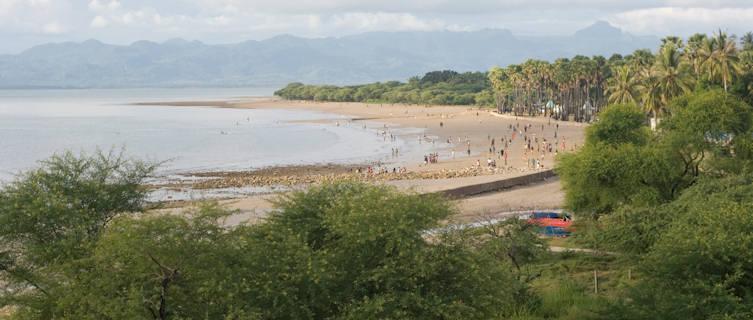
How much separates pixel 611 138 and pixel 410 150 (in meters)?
51.7

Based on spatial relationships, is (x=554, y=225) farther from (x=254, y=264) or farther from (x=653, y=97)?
(x=254, y=264)

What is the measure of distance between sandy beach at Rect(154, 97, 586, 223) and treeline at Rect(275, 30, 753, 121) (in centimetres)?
808

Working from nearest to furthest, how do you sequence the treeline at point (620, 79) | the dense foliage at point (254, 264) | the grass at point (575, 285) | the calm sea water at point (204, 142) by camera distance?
the dense foliage at point (254, 264) → the grass at point (575, 285) → the treeline at point (620, 79) → the calm sea water at point (204, 142)

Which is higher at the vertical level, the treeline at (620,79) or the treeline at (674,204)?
the treeline at (620,79)

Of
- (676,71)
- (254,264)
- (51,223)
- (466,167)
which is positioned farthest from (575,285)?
(466,167)

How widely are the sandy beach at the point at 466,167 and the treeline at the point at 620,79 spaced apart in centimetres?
808

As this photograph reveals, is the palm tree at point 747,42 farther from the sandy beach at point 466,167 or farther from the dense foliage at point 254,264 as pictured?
the dense foliage at point 254,264

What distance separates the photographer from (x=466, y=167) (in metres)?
69.8

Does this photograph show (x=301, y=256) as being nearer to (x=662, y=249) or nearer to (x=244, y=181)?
(x=662, y=249)

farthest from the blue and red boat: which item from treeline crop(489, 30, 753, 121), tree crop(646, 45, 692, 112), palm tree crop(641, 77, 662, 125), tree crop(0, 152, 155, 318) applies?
tree crop(0, 152, 155, 318)

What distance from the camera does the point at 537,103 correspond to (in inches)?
5782

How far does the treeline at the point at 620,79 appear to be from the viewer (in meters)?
54.7

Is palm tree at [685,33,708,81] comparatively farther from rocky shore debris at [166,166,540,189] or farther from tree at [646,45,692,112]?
rocky shore debris at [166,166,540,189]

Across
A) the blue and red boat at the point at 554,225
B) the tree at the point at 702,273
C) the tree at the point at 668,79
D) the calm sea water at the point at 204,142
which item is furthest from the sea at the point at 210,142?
the tree at the point at 702,273
